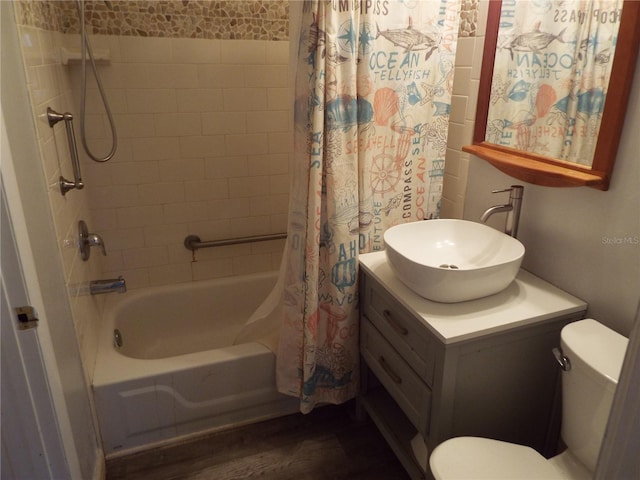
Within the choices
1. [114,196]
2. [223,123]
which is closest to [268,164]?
[223,123]

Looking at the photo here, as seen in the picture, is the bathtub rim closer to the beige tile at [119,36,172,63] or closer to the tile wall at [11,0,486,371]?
the tile wall at [11,0,486,371]

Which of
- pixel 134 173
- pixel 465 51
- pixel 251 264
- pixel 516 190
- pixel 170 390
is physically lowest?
pixel 170 390

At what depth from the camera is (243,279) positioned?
8.76 feet

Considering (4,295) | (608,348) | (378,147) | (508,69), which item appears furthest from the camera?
(378,147)

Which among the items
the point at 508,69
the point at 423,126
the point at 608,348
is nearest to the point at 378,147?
the point at 423,126

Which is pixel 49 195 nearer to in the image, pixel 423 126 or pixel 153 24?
pixel 153 24

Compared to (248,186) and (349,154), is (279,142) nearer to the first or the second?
(248,186)

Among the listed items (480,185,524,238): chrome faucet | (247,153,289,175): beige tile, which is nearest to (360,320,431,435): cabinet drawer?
(480,185,524,238): chrome faucet

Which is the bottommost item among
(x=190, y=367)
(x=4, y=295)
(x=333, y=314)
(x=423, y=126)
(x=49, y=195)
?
(x=190, y=367)

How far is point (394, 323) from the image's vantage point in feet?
5.34

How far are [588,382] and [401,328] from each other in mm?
556

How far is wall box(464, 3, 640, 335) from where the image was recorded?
1.31m

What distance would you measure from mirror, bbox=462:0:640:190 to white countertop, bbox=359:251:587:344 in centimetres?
35

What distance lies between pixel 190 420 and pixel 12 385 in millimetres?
968
